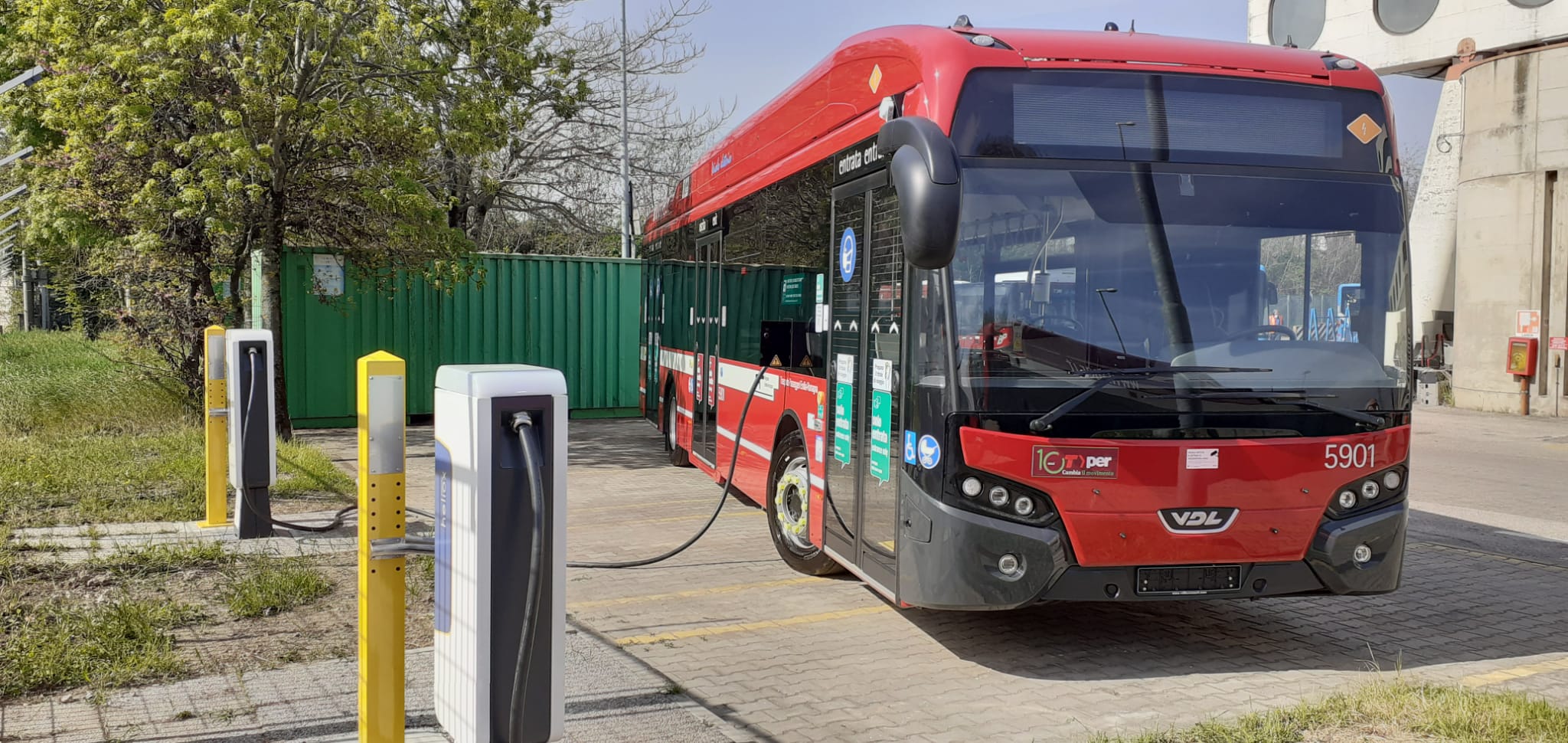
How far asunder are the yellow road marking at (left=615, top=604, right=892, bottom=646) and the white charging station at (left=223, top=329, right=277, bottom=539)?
10.8 ft

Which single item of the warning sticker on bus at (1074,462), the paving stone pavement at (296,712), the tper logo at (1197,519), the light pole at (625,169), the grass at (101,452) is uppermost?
the light pole at (625,169)

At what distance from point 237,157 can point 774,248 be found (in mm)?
6461

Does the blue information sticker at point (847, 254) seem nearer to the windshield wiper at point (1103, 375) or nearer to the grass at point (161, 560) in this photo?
the windshield wiper at point (1103, 375)

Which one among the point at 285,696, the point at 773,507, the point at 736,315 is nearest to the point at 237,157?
the point at 736,315

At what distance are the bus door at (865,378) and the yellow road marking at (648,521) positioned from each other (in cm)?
304

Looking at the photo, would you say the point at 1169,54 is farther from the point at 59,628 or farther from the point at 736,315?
the point at 59,628

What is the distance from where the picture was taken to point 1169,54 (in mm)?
5895

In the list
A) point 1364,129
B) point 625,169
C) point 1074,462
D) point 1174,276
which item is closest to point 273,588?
point 1074,462

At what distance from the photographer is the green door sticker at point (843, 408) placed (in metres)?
6.65

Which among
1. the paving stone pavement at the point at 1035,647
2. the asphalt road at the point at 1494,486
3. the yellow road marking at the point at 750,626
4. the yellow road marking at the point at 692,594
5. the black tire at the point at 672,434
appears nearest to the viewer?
the paving stone pavement at the point at 1035,647

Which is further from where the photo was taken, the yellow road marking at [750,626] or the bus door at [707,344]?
the bus door at [707,344]

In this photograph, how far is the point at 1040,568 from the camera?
5.43 metres

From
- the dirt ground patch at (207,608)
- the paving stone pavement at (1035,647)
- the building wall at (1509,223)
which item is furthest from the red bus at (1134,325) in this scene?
the building wall at (1509,223)

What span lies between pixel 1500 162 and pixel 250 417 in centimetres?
2289
